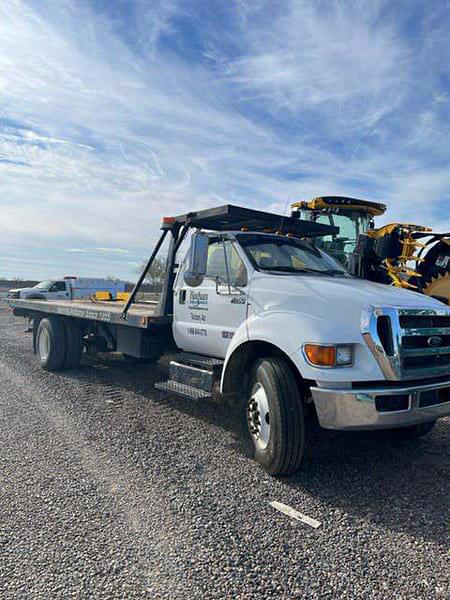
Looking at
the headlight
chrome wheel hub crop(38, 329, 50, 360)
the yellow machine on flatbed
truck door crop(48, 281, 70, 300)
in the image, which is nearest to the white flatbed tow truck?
the headlight

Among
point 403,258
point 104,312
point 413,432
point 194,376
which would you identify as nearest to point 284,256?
point 194,376

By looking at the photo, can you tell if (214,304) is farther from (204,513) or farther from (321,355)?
(204,513)

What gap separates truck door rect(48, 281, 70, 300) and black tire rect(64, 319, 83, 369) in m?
12.4

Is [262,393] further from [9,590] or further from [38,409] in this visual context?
[38,409]

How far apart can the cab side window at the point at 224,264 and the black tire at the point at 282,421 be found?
1.16 m

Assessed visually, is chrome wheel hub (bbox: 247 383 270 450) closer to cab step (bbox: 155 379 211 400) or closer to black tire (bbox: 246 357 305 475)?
black tire (bbox: 246 357 305 475)

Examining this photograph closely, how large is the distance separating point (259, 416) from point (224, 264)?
1.76 m

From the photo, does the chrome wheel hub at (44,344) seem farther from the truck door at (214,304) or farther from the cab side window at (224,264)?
the cab side window at (224,264)

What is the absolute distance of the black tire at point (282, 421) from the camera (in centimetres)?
388

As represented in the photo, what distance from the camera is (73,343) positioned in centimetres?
873

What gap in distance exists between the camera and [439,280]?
833 centimetres

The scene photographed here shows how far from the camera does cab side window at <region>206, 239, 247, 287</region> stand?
4.93 metres

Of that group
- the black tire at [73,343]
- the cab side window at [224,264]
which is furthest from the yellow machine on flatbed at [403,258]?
the black tire at [73,343]

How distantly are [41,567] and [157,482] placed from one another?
1.26 meters
